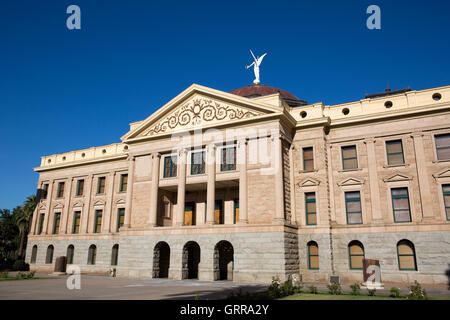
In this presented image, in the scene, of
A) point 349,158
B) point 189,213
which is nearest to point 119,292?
point 189,213

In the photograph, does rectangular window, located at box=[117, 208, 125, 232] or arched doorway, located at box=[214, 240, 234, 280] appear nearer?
arched doorway, located at box=[214, 240, 234, 280]

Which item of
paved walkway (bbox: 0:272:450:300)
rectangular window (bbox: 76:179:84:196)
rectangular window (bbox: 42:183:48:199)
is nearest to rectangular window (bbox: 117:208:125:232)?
rectangular window (bbox: 76:179:84:196)

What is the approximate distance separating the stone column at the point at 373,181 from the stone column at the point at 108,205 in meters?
26.0

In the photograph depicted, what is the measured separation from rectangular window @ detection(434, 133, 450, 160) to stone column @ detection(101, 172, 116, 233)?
30858 mm

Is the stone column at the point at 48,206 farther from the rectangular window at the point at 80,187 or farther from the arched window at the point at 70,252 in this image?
the arched window at the point at 70,252

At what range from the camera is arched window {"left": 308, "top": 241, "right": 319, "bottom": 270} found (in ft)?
91.4

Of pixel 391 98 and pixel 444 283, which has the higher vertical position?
pixel 391 98

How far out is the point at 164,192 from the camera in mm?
33812

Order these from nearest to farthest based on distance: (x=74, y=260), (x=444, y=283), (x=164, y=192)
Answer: (x=444, y=283) → (x=164, y=192) → (x=74, y=260)

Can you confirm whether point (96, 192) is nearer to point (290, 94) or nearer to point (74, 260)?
point (74, 260)

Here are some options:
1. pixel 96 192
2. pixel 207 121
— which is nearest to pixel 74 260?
pixel 96 192

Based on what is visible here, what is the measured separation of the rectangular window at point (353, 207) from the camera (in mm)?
28203

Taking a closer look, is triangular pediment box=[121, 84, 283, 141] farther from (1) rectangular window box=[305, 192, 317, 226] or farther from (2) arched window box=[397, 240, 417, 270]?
(2) arched window box=[397, 240, 417, 270]

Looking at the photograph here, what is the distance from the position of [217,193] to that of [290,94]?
1550 centimetres
